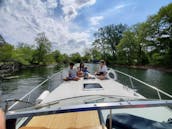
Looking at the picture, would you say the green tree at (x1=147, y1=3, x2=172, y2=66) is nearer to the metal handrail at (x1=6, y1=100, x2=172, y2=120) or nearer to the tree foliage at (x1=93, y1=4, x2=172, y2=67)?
the tree foliage at (x1=93, y1=4, x2=172, y2=67)

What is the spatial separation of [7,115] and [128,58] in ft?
178

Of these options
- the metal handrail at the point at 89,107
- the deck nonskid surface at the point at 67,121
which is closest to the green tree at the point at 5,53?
the deck nonskid surface at the point at 67,121

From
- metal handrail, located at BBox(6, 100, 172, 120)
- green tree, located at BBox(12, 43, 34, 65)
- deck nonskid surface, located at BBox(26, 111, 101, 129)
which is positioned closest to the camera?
metal handrail, located at BBox(6, 100, 172, 120)

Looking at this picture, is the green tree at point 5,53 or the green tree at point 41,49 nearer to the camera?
the green tree at point 5,53

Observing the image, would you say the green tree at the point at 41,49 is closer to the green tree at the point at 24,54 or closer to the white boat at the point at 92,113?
the green tree at the point at 24,54

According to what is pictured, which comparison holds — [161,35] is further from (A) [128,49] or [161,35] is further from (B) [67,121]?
(B) [67,121]

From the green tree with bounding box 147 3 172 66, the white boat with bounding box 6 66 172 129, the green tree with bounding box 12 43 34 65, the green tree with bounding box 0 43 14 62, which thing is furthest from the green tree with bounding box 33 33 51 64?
the white boat with bounding box 6 66 172 129

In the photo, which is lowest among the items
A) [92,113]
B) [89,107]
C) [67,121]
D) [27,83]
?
[27,83]

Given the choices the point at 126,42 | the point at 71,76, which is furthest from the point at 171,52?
the point at 71,76

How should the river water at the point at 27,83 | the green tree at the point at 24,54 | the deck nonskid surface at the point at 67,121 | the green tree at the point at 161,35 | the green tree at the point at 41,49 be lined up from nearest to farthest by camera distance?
the deck nonskid surface at the point at 67,121, the river water at the point at 27,83, the green tree at the point at 161,35, the green tree at the point at 24,54, the green tree at the point at 41,49

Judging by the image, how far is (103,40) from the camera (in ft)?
240

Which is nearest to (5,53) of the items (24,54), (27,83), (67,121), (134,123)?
(24,54)

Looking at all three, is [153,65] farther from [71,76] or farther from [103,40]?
[71,76]

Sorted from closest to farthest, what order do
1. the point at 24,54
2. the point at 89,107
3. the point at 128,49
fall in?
the point at 89,107
the point at 128,49
the point at 24,54
